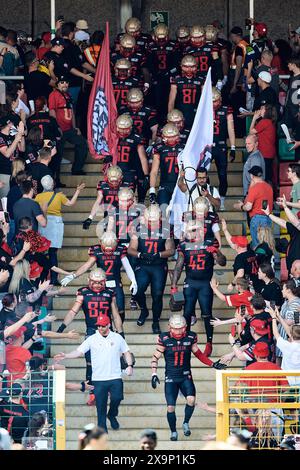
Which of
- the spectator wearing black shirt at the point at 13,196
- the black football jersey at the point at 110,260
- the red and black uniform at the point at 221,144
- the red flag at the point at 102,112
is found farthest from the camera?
the red flag at the point at 102,112

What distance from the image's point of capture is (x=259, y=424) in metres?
21.9

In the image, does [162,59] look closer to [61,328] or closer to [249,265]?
[249,265]

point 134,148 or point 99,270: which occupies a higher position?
point 134,148

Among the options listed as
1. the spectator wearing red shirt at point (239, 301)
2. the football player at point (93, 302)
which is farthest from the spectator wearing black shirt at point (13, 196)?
the spectator wearing red shirt at point (239, 301)

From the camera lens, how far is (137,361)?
25.2 meters

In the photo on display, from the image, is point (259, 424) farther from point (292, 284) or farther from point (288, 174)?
point (288, 174)

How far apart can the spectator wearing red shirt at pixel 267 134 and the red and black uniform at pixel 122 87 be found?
1761 mm

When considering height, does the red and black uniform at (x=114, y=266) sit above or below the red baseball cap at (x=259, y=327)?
above

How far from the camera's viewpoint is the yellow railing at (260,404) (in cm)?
2164

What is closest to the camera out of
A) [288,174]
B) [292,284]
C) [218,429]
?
[218,429]

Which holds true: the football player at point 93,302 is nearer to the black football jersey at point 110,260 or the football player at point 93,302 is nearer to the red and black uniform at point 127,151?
the black football jersey at point 110,260

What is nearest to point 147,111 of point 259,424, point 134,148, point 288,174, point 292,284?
point 134,148

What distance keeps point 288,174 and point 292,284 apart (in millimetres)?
2094

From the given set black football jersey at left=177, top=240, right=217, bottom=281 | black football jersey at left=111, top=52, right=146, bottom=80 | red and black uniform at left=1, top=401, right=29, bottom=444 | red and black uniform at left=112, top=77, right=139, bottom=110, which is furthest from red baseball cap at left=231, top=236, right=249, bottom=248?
red and black uniform at left=1, top=401, right=29, bottom=444
